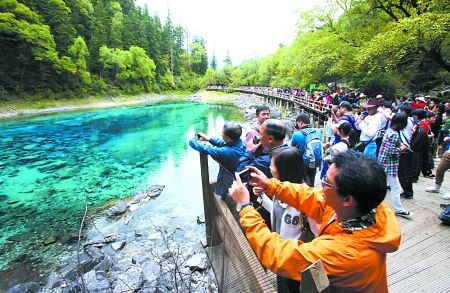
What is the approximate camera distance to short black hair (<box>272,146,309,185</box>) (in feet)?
6.25

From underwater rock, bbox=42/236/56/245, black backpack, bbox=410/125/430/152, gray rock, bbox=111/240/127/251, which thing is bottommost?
underwater rock, bbox=42/236/56/245

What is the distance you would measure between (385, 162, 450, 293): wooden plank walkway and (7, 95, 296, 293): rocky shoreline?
1.98 meters

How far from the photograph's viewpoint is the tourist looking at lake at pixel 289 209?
70.7 inches

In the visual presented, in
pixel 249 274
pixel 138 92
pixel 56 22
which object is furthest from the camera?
pixel 138 92

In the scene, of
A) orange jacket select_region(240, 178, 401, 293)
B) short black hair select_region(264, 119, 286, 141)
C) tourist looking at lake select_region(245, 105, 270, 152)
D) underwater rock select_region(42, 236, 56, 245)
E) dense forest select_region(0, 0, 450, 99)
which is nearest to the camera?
orange jacket select_region(240, 178, 401, 293)

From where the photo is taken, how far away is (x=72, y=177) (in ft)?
32.3

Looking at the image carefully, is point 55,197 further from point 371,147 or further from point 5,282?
point 371,147

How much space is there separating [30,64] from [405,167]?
112 ft

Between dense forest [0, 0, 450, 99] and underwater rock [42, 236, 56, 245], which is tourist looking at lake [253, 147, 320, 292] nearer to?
underwater rock [42, 236, 56, 245]

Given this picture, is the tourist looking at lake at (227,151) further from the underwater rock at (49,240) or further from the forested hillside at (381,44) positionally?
the forested hillside at (381,44)

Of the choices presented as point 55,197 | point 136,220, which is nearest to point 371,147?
point 136,220

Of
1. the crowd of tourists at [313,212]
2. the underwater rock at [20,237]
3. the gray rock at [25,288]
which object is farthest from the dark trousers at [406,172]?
the underwater rock at [20,237]

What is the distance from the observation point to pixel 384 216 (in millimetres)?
1161

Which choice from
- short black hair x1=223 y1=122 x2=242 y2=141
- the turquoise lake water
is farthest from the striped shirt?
the turquoise lake water
